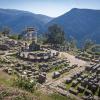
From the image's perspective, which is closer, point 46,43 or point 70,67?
point 70,67

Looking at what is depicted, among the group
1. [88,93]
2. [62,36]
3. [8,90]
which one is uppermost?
[62,36]

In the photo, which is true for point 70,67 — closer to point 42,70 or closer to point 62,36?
point 42,70

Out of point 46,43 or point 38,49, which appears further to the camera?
point 46,43

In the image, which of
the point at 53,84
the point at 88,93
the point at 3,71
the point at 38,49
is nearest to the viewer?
the point at 88,93

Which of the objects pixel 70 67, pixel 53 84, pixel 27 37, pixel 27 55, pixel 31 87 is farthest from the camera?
pixel 27 37

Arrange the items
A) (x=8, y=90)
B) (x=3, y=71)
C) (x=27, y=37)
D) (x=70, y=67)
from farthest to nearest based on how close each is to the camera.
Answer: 1. (x=27, y=37)
2. (x=70, y=67)
3. (x=3, y=71)
4. (x=8, y=90)

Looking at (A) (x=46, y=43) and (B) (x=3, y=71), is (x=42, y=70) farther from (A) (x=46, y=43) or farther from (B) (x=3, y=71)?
(A) (x=46, y=43)

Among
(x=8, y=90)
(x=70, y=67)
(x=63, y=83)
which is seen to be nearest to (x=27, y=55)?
(x=70, y=67)

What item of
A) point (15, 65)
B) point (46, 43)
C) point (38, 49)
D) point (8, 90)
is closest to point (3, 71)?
point (15, 65)

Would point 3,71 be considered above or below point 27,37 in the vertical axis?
below
